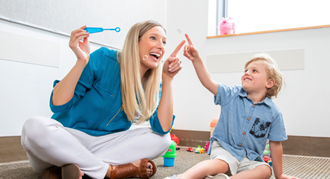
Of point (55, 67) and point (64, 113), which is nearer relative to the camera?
point (64, 113)

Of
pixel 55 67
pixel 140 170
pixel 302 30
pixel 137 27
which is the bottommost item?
pixel 140 170

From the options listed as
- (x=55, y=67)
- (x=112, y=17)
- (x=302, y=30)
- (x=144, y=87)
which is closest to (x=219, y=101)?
(x=144, y=87)

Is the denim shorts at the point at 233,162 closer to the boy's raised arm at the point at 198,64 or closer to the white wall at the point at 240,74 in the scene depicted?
the boy's raised arm at the point at 198,64

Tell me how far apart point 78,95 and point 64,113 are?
0.36 feet

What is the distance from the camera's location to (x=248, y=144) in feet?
3.34

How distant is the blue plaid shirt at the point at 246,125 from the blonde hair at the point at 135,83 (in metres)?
0.28

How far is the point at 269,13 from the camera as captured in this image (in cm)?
231

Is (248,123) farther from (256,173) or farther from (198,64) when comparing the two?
(198,64)

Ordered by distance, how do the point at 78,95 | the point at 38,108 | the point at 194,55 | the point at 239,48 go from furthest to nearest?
1. the point at 239,48
2. the point at 38,108
3. the point at 194,55
4. the point at 78,95

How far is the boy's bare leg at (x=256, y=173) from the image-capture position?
0.90 m

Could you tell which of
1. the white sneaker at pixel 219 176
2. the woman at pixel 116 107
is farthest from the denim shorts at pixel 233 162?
the woman at pixel 116 107

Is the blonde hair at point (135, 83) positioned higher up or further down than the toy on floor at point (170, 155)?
higher up

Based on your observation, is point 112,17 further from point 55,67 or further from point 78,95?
point 78,95

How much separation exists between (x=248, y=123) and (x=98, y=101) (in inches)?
23.4
